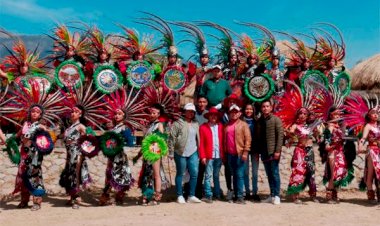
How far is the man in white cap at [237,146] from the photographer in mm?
7590

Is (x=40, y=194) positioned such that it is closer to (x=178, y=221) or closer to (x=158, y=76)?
(x=178, y=221)

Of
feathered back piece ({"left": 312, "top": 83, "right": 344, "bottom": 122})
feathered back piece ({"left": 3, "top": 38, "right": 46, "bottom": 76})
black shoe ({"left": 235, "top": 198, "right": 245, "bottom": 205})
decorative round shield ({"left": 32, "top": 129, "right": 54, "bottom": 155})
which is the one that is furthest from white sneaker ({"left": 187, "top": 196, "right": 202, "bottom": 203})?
feathered back piece ({"left": 3, "top": 38, "right": 46, "bottom": 76})

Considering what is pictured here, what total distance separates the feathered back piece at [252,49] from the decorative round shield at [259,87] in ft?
8.74

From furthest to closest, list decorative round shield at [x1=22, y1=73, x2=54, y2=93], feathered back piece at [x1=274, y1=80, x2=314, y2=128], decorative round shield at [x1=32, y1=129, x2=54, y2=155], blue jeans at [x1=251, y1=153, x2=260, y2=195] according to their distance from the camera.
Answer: decorative round shield at [x1=22, y1=73, x2=54, y2=93] < feathered back piece at [x1=274, y1=80, x2=314, y2=128] < blue jeans at [x1=251, y1=153, x2=260, y2=195] < decorative round shield at [x1=32, y1=129, x2=54, y2=155]

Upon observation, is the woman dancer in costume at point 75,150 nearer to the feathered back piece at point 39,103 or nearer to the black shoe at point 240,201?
the feathered back piece at point 39,103

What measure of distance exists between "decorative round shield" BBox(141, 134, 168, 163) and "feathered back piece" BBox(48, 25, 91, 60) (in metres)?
4.06

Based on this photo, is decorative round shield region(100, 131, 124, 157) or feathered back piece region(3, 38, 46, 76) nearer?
decorative round shield region(100, 131, 124, 157)

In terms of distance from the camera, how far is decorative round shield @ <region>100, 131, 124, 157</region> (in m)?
7.30

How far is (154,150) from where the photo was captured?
742 cm

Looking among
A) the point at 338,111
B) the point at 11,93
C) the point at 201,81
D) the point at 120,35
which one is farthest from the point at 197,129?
the point at 120,35

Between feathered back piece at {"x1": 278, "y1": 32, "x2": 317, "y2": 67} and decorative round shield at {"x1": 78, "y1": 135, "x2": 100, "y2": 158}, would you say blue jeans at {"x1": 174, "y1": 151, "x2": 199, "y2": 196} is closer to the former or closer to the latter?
decorative round shield at {"x1": 78, "y1": 135, "x2": 100, "y2": 158}

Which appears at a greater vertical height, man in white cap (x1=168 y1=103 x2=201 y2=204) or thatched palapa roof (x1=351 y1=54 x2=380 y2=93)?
thatched palapa roof (x1=351 y1=54 x2=380 y2=93)

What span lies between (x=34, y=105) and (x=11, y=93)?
1197 millimetres

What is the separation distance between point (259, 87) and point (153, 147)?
7.39ft
